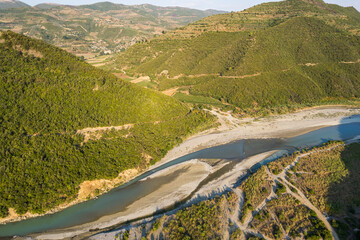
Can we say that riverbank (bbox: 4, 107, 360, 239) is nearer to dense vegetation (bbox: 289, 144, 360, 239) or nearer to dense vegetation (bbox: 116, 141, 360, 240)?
dense vegetation (bbox: 116, 141, 360, 240)

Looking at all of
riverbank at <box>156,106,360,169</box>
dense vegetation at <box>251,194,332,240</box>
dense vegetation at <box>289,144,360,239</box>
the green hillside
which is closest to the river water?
riverbank at <box>156,106,360,169</box>

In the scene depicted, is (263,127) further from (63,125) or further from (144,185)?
(63,125)

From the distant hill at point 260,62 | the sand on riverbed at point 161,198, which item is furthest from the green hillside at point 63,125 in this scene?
the distant hill at point 260,62

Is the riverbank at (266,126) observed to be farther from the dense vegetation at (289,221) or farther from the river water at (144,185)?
the dense vegetation at (289,221)

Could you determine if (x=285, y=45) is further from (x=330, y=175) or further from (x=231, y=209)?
(x=231, y=209)

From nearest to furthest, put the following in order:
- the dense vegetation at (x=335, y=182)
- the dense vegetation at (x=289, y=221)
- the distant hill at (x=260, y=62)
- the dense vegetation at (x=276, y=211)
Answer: the dense vegetation at (x=289, y=221) < the dense vegetation at (x=276, y=211) < the dense vegetation at (x=335, y=182) < the distant hill at (x=260, y=62)

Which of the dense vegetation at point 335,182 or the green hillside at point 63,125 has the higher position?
the green hillside at point 63,125

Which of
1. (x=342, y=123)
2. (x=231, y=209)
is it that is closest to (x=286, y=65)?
(x=342, y=123)
